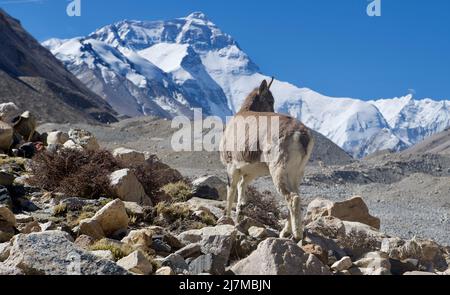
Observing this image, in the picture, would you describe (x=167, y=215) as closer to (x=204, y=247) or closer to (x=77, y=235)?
(x=77, y=235)

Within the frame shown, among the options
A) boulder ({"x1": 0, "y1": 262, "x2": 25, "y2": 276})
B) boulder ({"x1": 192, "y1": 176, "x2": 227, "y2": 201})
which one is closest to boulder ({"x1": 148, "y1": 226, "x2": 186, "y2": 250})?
boulder ({"x1": 0, "y1": 262, "x2": 25, "y2": 276})

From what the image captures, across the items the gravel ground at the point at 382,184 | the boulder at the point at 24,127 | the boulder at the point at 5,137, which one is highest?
the boulder at the point at 24,127

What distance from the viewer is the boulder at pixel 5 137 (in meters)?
20.2

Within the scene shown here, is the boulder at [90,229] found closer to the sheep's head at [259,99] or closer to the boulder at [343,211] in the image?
the sheep's head at [259,99]

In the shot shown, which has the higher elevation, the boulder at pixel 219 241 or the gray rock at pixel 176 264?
the boulder at pixel 219 241

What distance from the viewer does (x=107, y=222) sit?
11.1 meters

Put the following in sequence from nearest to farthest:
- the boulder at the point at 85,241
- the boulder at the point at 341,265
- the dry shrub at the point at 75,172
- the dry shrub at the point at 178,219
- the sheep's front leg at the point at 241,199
Answer: the boulder at the point at 341,265, the boulder at the point at 85,241, the sheep's front leg at the point at 241,199, the dry shrub at the point at 178,219, the dry shrub at the point at 75,172

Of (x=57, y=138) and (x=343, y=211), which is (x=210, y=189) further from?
(x=57, y=138)

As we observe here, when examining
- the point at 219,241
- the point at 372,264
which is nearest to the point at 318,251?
the point at 372,264

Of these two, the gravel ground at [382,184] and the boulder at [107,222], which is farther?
the gravel ground at [382,184]

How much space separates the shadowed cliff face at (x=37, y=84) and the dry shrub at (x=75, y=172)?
8660 centimetres

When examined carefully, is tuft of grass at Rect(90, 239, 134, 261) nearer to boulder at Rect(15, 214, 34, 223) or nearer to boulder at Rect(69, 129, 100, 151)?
boulder at Rect(15, 214, 34, 223)

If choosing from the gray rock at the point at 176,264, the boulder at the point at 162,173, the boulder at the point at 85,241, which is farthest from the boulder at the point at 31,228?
the boulder at the point at 162,173
